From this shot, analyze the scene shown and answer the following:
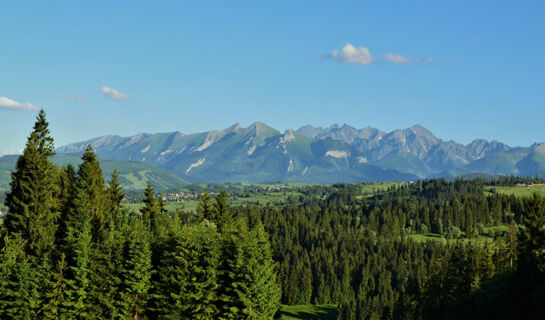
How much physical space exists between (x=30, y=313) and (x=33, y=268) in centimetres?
668

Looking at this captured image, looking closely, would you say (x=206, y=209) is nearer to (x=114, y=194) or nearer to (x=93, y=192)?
(x=114, y=194)

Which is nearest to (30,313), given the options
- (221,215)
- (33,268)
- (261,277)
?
(33,268)

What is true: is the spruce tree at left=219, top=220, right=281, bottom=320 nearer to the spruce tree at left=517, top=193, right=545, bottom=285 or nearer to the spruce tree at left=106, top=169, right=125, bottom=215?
the spruce tree at left=517, top=193, right=545, bottom=285

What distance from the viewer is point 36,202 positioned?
8462 centimetres

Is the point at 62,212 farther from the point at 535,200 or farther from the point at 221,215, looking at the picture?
the point at 535,200

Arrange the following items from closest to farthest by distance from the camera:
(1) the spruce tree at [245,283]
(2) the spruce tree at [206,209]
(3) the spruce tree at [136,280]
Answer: (1) the spruce tree at [245,283]
(3) the spruce tree at [136,280]
(2) the spruce tree at [206,209]

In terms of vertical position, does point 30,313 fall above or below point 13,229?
below

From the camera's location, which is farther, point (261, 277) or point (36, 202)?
point (36, 202)

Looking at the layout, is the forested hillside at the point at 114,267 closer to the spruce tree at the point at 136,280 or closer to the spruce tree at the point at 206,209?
the spruce tree at the point at 136,280

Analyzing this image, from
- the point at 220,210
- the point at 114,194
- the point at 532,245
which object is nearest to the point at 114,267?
the point at 114,194

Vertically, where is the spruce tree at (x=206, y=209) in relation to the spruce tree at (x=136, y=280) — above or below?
above

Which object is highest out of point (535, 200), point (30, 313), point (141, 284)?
point (535, 200)

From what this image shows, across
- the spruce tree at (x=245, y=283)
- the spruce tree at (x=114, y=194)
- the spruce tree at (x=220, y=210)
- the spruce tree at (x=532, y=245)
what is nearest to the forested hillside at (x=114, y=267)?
the spruce tree at (x=245, y=283)

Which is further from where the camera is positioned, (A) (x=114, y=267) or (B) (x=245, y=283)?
(A) (x=114, y=267)
